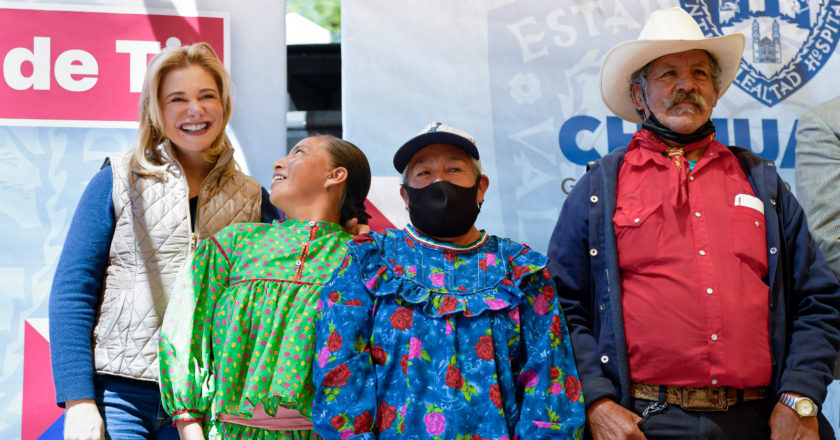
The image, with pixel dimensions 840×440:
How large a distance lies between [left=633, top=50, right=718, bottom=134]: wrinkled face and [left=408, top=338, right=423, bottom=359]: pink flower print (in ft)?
4.05

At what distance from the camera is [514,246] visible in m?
2.56

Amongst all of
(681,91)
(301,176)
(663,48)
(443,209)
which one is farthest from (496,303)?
(663,48)

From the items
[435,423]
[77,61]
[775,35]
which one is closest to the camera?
[435,423]

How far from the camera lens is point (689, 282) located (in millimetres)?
2502

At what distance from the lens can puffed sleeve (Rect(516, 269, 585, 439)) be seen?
227 centimetres

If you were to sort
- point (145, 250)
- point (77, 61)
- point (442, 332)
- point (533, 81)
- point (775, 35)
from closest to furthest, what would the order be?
point (442, 332) → point (145, 250) → point (77, 61) → point (533, 81) → point (775, 35)

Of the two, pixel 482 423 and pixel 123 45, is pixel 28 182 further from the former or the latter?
pixel 482 423

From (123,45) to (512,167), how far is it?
188cm

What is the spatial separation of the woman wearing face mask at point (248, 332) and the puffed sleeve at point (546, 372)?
0.67 meters

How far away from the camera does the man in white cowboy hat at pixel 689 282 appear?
244 centimetres

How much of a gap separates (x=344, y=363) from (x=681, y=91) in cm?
157

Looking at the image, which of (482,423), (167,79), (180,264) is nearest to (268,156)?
(167,79)

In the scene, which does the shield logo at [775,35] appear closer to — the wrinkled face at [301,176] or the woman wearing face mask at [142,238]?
the wrinkled face at [301,176]

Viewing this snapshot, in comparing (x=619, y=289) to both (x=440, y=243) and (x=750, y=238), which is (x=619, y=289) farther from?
(x=440, y=243)
